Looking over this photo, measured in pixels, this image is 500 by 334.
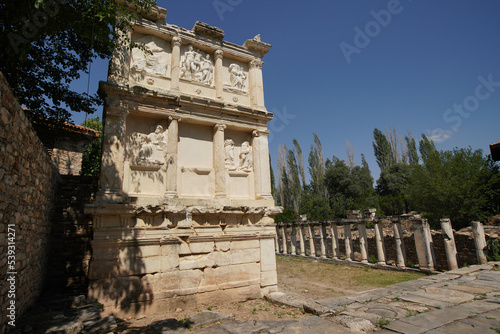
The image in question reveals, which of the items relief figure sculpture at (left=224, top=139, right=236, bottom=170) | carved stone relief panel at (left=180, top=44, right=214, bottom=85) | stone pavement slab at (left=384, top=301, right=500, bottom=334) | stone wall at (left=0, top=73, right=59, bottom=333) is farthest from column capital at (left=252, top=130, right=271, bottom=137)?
stone pavement slab at (left=384, top=301, right=500, bottom=334)

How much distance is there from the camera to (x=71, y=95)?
7832 millimetres

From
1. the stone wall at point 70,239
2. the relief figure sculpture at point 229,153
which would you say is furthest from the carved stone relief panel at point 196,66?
the stone wall at point 70,239

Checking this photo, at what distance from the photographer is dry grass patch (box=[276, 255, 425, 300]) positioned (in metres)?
9.02

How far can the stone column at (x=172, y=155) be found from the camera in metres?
6.86

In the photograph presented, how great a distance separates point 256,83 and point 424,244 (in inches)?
360

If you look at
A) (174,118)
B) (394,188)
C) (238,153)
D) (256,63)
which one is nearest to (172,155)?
(174,118)

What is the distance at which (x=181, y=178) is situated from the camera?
23.7ft

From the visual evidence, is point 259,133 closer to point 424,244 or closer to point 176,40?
point 176,40

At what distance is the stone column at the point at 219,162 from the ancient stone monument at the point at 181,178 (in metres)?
0.03

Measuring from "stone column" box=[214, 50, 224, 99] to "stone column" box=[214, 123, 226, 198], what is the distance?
107cm

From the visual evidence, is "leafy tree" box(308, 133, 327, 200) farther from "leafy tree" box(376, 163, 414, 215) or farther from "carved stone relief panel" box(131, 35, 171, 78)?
"carved stone relief panel" box(131, 35, 171, 78)

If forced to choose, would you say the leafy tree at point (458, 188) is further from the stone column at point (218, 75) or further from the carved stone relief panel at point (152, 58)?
the carved stone relief panel at point (152, 58)

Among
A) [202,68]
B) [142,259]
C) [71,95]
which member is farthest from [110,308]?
[202,68]

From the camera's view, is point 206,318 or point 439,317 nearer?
point 439,317
